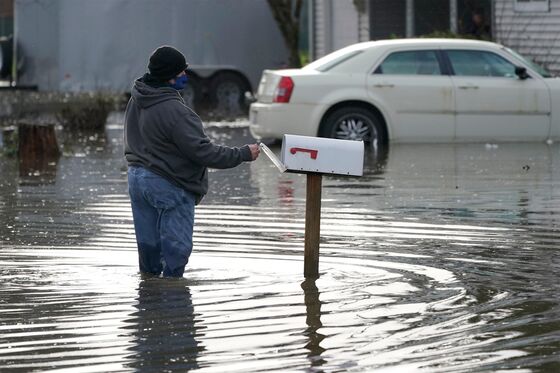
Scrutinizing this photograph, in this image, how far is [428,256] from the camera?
952 cm

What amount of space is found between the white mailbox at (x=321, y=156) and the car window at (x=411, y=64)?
10.2m

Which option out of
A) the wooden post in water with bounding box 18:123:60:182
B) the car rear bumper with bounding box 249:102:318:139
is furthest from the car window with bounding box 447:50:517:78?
the wooden post in water with bounding box 18:123:60:182

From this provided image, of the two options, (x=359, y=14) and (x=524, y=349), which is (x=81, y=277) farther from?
(x=359, y=14)

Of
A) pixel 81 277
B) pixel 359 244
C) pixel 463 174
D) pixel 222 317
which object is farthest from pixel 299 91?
pixel 222 317

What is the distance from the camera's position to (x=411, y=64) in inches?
727

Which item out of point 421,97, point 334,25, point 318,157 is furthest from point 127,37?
point 318,157

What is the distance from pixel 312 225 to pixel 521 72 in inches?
399

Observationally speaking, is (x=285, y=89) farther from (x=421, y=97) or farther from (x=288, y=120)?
(x=421, y=97)

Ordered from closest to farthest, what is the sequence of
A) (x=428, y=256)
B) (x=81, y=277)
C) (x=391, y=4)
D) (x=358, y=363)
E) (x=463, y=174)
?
1. (x=358, y=363)
2. (x=81, y=277)
3. (x=428, y=256)
4. (x=463, y=174)
5. (x=391, y=4)

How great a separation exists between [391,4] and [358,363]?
23.6 m

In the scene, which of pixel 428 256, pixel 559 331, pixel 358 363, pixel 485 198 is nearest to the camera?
pixel 358 363

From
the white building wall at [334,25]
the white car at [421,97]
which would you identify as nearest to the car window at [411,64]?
the white car at [421,97]

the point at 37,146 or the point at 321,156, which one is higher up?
the point at 321,156

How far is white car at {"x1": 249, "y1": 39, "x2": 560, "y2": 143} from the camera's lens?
18234 millimetres
